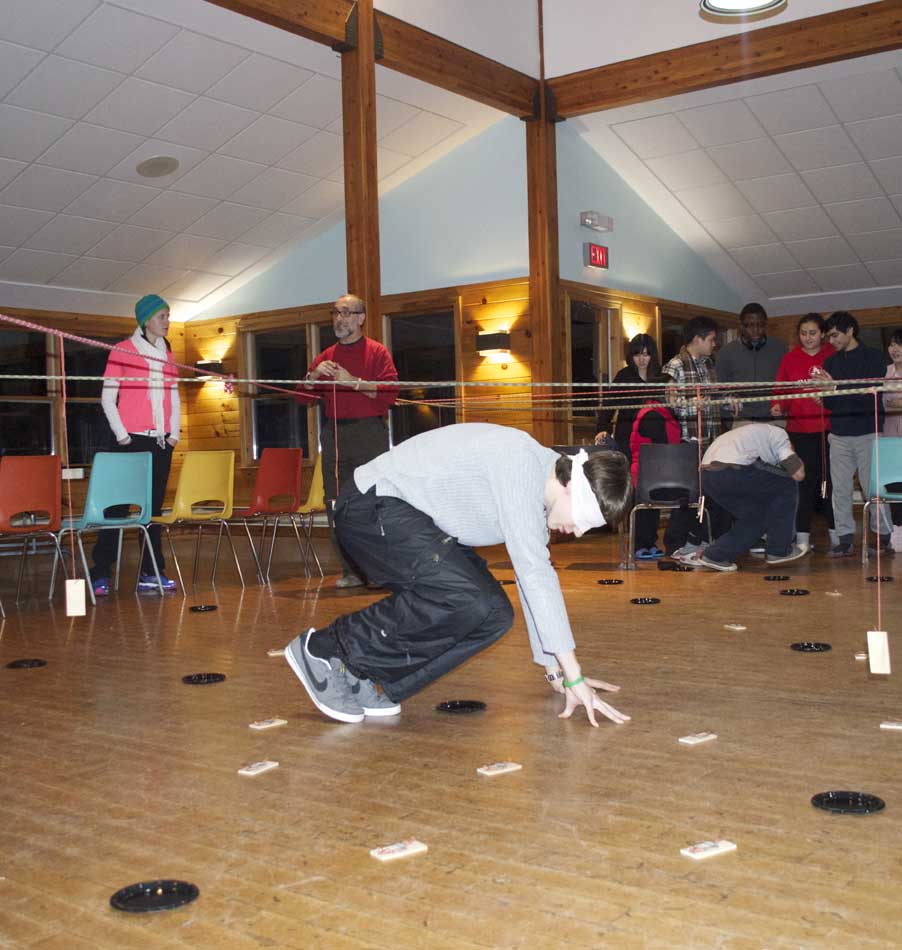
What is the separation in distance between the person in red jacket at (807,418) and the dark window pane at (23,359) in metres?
6.78

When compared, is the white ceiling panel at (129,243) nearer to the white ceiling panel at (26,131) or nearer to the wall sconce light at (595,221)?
the white ceiling panel at (26,131)

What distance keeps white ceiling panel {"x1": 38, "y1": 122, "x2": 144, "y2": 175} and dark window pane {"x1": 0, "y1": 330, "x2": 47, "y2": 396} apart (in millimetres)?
2516

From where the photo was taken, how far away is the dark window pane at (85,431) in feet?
35.1

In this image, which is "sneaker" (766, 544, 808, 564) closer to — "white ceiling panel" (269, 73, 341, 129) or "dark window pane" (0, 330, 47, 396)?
"white ceiling panel" (269, 73, 341, 129)

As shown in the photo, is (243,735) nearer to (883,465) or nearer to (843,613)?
(843,613)

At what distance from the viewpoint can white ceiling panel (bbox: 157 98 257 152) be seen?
7859 millimetres

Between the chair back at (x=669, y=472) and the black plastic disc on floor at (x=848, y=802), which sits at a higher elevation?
the chair back at (x=669, y=472)

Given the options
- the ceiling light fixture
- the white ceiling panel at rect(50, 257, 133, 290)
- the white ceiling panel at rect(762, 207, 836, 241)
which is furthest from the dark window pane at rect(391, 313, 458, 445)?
the ceiling light fixture

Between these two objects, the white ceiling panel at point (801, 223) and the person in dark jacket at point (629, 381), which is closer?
the person in dark jacket at point (629, 381)

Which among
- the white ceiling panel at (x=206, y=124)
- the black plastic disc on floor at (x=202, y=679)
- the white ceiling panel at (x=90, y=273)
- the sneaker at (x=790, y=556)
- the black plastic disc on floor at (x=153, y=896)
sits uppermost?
the white ceiling panel at (x=206, y=124)

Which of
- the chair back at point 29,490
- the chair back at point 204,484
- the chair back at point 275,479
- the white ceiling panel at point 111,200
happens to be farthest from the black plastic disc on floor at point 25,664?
the white ceiling panel at point 111,200

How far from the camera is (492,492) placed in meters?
2.73

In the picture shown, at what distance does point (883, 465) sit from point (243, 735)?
4.16 meters

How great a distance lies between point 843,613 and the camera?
4.50 meters
